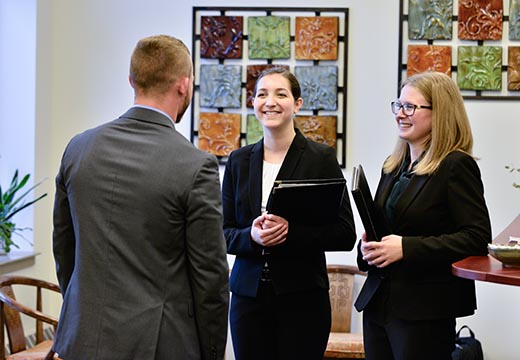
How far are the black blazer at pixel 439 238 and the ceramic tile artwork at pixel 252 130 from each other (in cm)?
207

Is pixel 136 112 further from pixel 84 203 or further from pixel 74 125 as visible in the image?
pixel 74 125

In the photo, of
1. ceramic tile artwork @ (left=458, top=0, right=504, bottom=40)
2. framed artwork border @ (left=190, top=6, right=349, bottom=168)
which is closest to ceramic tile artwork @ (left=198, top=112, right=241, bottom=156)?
framed artwork border @ (left=190, top=6, right=349, bottom=168)

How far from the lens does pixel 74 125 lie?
4.33m

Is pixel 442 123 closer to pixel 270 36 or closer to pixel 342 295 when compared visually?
pixel 342 295

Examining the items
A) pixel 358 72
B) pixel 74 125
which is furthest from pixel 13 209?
pixel 358 72

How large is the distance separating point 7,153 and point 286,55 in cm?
169

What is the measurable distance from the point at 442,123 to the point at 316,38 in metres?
2.09

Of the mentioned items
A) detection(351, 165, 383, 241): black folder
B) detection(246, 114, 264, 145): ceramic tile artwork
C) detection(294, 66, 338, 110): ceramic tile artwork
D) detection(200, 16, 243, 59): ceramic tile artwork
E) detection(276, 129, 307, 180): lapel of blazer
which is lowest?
detection(351, 165, 383, 241): black folder

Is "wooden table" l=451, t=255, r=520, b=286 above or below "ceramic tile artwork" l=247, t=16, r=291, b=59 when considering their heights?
below

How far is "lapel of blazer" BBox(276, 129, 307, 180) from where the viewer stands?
247 cm

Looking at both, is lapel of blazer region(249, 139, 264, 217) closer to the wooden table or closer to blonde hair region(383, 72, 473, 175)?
blonde hair region(383, 72, 473, 175)

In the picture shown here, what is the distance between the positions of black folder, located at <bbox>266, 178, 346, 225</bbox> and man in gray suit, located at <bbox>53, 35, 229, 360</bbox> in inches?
21.2

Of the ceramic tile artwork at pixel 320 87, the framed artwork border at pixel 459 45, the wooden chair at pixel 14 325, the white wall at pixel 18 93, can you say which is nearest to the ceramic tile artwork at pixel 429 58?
the framed artwork border at pixel 459 45

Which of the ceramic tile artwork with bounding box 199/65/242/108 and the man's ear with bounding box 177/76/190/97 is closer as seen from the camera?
the man's ear with bounding box 177/76/190/97
